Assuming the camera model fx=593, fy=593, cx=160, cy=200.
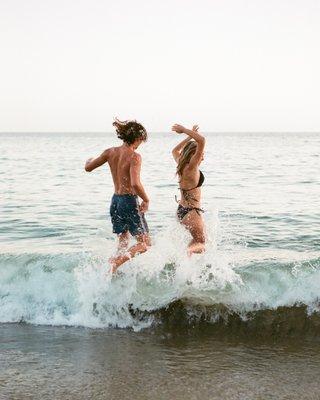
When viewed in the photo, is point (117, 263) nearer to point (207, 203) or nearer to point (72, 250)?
point (72, 250)

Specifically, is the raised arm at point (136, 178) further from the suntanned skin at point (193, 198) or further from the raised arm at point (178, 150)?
the raised arm at point (178, 150)

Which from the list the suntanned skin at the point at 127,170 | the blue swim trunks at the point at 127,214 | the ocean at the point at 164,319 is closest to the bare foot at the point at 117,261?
the suntanned skin at the point at 127,170

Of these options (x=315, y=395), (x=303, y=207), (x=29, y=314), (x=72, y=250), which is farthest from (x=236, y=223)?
(x=315, y=395)

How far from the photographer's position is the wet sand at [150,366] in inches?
184

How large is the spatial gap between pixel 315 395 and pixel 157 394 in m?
1.23

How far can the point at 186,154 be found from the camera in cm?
683

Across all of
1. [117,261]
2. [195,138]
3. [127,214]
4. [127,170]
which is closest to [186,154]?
[195,138]

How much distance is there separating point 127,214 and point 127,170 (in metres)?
0.51

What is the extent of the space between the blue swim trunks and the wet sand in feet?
3.76

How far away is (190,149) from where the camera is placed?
268 inches

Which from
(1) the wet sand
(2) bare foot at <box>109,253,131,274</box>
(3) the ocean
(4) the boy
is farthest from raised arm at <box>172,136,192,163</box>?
(1) the wet sand

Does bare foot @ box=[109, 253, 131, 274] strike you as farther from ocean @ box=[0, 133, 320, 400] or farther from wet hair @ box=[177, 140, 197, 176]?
wet hair @ box=[177, 140, 197, 176]
